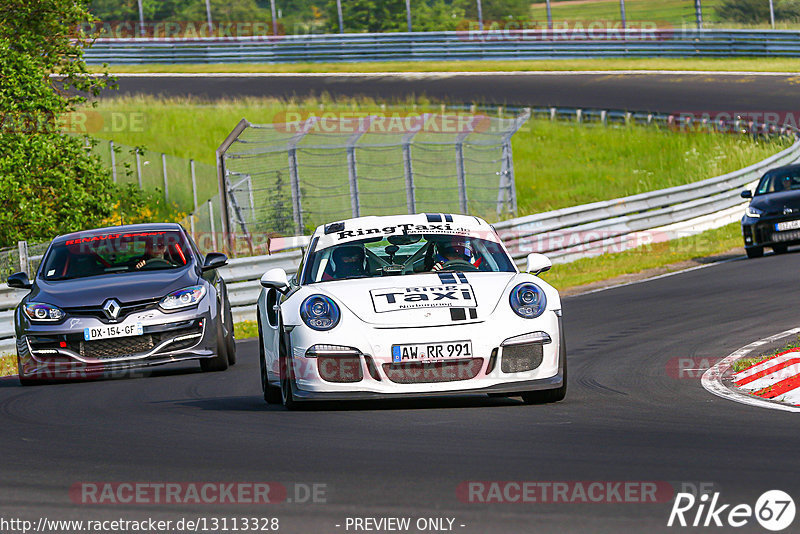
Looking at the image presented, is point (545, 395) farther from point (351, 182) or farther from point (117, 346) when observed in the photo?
point (351, 182)

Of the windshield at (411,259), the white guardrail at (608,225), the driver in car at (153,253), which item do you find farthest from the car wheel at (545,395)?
the white guardrail at (608,225)

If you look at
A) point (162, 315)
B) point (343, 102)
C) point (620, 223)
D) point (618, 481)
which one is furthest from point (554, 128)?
point (618, 481)

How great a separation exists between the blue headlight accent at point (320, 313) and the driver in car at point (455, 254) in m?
1.07

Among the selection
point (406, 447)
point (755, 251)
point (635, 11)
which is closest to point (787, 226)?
point (755, 251)

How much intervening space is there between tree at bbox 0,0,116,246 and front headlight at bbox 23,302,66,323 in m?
8.56

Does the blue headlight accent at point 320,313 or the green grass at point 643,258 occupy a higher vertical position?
the blue headlight accent at point 320,313

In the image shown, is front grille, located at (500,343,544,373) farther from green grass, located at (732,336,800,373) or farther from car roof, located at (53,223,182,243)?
car roof, located at (53,223,182,243)

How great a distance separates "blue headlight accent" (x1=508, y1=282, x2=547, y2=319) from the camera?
27.1 ft

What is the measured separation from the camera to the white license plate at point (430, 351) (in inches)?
314

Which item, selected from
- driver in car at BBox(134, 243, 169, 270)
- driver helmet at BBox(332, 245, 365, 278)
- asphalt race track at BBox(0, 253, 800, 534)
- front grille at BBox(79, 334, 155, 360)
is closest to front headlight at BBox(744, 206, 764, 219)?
asphalt race track at BBox(0, 253, 800, 534)

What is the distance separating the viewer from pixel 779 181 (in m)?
20.9

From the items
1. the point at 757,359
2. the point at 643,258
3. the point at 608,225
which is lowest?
the point at 643,258

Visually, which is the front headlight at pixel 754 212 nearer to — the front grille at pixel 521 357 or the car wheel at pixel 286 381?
the front grille at pixel 521 357

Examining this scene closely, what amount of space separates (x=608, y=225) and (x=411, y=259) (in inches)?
527
